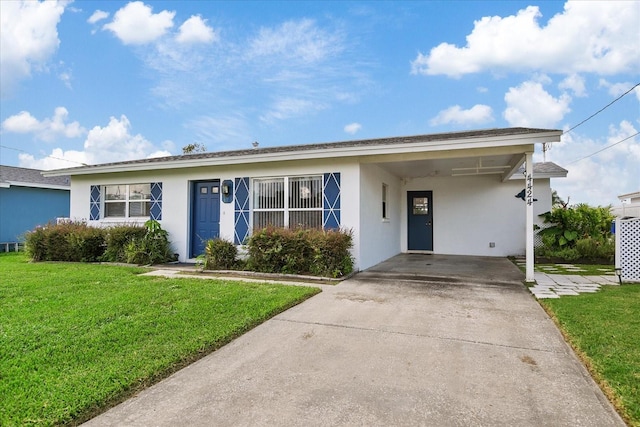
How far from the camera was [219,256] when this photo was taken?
26.9 ft

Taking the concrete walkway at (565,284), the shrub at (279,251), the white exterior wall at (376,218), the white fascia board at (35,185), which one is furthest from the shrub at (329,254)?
the white fascia board at (35,185)

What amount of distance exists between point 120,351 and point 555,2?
12339 mm

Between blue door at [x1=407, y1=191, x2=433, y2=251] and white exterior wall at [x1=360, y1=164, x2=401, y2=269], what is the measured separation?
0.70 metres

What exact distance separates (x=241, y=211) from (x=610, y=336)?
741cm

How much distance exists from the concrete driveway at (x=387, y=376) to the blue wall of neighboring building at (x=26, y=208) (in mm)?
14633

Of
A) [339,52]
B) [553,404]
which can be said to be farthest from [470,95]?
[553,404]

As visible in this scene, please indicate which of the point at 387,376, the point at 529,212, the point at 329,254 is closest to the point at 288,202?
the point at 329,254

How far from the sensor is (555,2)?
9297 millimetres

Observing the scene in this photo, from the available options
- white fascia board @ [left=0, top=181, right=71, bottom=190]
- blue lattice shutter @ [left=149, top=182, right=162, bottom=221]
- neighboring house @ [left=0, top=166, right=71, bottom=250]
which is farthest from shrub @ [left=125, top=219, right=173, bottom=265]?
white fascia board @ [left=0, top=181, right=71, bottom=190]

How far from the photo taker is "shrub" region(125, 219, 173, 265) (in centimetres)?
905

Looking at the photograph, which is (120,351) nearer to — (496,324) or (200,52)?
(496,324)

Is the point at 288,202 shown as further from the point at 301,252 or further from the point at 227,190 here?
the point at 227,190

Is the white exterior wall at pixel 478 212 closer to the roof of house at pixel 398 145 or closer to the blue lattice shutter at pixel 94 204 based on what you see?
the roof of house at pixel 398 145

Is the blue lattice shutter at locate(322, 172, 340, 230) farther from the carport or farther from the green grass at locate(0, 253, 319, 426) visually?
the green grass at locate(0, 253, 319, 426)
